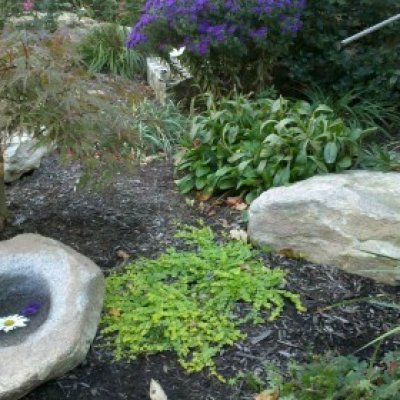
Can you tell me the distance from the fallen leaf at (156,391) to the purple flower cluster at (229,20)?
3157 millimetres

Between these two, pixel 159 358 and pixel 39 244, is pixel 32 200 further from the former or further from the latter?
pixel 159 358

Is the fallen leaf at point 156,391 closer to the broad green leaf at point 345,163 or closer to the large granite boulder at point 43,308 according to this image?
the large granite boulder at point 43,308

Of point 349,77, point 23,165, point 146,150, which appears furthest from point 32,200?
point 349,77

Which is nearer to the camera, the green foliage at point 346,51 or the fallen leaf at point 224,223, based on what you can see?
the fallen leaf at point 224,223

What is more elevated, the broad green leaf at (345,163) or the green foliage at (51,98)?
the green foliage at (51,98)

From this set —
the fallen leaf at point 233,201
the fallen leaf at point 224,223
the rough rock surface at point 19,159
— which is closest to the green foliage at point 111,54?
the rough rock surface at point 19,159

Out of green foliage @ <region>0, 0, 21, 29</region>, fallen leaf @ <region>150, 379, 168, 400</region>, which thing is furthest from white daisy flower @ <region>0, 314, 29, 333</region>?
green foliage @ <region>0, 0, 21, 29</region>

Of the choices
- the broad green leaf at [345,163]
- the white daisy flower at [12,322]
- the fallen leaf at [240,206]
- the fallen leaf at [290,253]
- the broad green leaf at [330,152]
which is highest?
the broad green leaf at [330,152]

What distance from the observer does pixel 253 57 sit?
580cm

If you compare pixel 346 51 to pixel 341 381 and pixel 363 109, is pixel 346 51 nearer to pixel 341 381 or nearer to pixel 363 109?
pixel 363 109

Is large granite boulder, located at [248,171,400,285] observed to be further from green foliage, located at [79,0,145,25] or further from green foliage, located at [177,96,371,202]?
green foliage, located at [79,0,145,25]

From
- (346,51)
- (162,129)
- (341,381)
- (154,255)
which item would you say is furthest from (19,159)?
(341,381)

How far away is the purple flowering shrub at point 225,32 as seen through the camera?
5371 mm

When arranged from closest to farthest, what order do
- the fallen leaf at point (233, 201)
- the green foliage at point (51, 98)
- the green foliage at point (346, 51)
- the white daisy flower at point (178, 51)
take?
the green foliage at point (51, 98) < the fallen leaf at point (233, 201) < the white daisy flower at point (178, 51) < the green foliage at point (346, 51)
